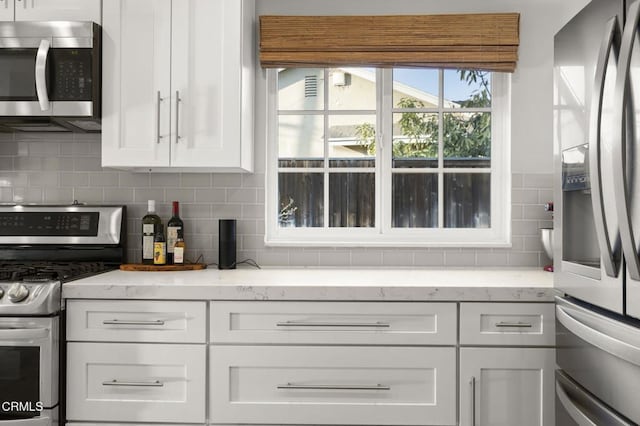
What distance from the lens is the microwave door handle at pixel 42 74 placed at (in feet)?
7.91

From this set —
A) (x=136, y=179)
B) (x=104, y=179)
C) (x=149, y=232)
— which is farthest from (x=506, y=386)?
(x=104, y=179)

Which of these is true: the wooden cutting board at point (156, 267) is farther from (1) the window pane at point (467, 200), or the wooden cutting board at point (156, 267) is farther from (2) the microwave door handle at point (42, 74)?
(1) the window pane at point (467, 200)

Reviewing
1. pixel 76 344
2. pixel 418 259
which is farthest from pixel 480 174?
pixel 76 344

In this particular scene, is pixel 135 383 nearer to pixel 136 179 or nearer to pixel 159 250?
pixel 159 250

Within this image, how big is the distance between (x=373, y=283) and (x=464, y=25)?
1375mm

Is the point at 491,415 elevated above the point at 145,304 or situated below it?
below

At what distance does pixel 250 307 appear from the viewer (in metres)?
2.17

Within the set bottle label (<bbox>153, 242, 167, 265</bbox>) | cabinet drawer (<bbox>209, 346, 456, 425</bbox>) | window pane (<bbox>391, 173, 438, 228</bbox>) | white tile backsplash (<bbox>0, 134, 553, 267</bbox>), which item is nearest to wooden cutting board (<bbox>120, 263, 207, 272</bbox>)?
bottle label (<bbox>153, 242, 167, 265</bbox>)

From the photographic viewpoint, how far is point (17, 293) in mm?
2070

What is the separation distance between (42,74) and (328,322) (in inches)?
63.3

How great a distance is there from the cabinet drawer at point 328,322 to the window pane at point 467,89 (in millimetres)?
1206

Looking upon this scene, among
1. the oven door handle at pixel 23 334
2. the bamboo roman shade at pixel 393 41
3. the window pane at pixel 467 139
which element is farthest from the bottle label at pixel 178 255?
the window pane at pixel 467 139

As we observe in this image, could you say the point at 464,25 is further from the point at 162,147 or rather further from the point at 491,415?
the point at 491,415

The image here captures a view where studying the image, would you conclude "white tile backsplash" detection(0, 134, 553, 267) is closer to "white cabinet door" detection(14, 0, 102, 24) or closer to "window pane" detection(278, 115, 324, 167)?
"window pane" detection(278, 115, 324, 167)
